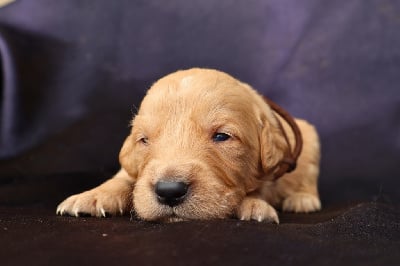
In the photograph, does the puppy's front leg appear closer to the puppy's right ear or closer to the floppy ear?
the puppy's right ear

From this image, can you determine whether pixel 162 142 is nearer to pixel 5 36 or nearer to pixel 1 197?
pixel 1 197

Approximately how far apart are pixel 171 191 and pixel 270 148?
0.82 meters

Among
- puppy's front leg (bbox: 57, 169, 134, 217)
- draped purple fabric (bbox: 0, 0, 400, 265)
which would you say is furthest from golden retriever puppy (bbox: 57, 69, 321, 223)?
draped purple fabric (bbox: 0, 0, 400, 265)

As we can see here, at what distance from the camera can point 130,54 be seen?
4.75 metres

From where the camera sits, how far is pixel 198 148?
2842 mm

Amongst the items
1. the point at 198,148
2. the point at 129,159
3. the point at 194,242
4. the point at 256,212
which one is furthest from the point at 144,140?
the point at 194,242

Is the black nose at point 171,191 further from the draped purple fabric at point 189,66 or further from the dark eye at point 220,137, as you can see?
the draped purple fabric at point 189,66

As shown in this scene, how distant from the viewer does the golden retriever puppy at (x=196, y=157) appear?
2631 mm

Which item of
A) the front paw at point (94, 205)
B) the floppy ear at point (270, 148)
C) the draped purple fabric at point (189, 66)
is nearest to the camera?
the front paw at point (94, 205)

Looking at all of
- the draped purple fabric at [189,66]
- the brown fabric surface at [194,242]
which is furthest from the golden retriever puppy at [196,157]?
the draped purple fabric at [189,66]

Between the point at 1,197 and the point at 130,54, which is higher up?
the point at 130,54

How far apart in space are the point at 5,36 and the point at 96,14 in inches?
27.8

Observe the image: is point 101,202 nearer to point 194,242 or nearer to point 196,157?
point 196,157

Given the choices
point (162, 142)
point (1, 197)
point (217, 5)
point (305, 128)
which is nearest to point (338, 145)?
point (305, 128)
